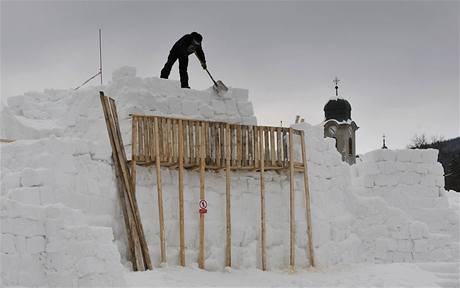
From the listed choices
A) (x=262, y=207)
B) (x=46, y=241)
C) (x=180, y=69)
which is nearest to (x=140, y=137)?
(x=180, y=69)

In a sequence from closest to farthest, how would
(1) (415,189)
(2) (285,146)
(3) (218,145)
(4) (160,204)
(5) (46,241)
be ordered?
(5) (46,241) < (4) (160,204) < (3) (218,145) < (2) (285,146) < (1) (415,189)

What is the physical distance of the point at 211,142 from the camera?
39.5 feet

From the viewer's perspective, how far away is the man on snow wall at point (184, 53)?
13117mm

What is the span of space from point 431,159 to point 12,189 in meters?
9.99

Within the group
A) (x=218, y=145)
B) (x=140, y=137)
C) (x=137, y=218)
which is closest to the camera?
(x=137, y=218)

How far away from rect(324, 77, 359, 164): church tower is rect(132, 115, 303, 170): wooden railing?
803 inches

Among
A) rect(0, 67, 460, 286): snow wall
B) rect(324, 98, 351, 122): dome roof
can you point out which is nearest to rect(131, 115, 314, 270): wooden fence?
rect(0, 67, 460, 286): snow wall

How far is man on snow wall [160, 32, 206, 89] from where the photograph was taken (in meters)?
13.1

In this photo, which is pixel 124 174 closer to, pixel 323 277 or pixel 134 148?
pixel 134 148

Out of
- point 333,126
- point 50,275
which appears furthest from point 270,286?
point 333,126

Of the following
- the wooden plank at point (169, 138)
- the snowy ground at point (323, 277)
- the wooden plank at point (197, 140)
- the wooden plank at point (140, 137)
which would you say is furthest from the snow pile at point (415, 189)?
the wooden plank at point (140, 137)

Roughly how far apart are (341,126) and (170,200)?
23.2 meters

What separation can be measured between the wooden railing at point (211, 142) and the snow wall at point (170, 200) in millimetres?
308

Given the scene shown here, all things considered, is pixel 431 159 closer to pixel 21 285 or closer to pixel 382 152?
pixel 382 152
